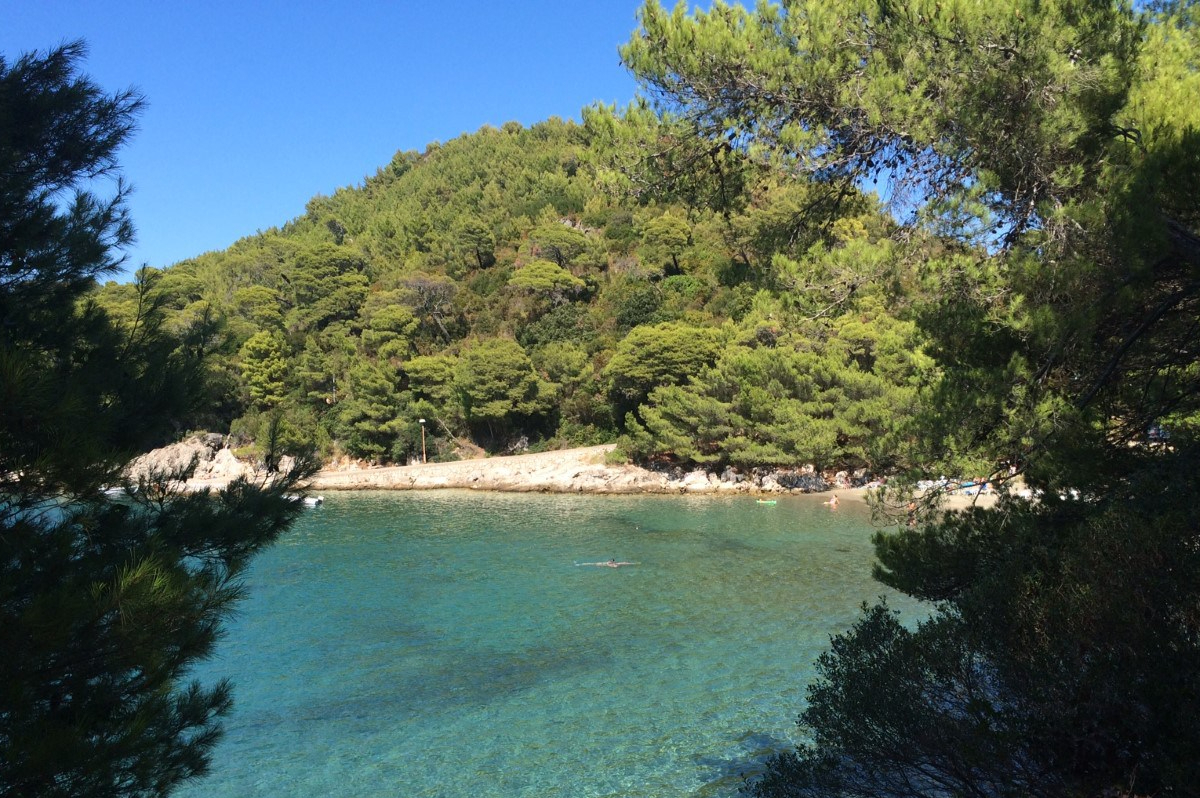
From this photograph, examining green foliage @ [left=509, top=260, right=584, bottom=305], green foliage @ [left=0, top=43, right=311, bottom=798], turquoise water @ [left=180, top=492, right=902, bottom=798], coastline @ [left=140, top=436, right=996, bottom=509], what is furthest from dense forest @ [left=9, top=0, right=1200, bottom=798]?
green foliage @ [left=509, top=260, right=584, bottom=305]

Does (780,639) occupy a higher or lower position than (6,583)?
lower

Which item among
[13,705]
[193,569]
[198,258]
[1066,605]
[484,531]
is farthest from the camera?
[198,258]

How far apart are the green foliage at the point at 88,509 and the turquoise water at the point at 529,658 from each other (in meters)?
2.69

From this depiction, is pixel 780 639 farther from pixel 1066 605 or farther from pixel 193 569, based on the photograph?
pixel 193 569

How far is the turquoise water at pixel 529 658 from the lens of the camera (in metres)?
6.39

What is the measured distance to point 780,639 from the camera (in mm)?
9719

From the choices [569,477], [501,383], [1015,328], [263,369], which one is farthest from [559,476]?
[1015,328]

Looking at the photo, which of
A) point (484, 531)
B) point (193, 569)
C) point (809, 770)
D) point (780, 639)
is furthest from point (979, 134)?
point (484, 531)

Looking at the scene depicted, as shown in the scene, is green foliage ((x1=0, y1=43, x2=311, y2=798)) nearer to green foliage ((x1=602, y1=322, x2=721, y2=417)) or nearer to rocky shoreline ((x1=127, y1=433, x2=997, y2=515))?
rocky shoreline ((x1=127, y1=433, x2=997, y2=515))

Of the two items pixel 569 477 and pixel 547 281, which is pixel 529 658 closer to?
pixel 569 477

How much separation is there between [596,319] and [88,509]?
32330 mm

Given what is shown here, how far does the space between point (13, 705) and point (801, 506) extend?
68.3 ft

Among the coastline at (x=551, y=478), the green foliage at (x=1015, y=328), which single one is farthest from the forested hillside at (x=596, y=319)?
the coastline at (x=551, y=478)

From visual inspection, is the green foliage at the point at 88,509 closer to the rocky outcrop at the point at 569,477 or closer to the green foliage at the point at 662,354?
the rocky outcrop at the point at 569,477
